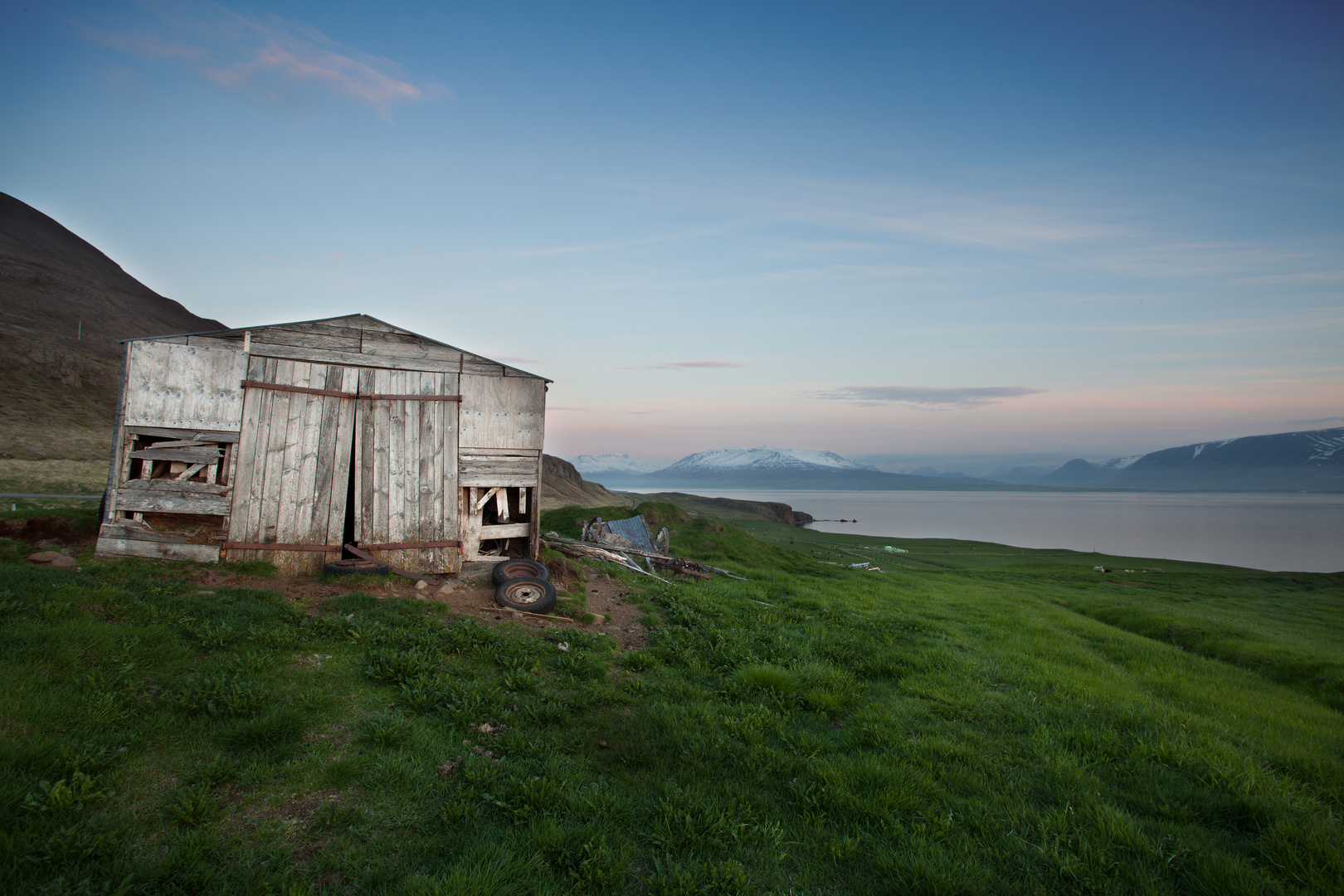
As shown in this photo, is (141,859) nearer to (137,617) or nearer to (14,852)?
(14,852)

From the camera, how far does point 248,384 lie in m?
11.1

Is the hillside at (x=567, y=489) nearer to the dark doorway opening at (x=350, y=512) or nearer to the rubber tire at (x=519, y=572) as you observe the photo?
the dark doorway opening at (x=350, y=512)

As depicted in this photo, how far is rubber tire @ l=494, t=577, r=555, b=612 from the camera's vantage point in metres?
10.7

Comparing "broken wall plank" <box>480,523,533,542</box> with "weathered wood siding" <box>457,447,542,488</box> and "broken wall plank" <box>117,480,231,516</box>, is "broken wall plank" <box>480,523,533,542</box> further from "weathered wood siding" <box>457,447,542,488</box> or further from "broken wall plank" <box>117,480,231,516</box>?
"broken wall plank" <box>117,480,231,516</box>

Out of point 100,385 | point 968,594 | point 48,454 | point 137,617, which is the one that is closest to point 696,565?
point 968,594

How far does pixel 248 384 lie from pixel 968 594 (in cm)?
2187

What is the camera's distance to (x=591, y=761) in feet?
18.9

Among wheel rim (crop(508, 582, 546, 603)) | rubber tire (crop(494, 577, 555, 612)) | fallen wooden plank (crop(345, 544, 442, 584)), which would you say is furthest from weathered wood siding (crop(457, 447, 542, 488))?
wheel rim (crop(508, 582, 546, 603))

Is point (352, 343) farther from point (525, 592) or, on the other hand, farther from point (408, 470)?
point (525, 592)

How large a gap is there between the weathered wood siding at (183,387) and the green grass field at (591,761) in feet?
9.14

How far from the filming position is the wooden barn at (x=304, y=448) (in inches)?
426

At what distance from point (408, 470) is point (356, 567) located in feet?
7.23

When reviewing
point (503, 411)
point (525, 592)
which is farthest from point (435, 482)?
point (525, 592)

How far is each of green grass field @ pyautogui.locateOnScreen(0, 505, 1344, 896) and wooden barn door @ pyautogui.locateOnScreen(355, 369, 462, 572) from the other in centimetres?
245
